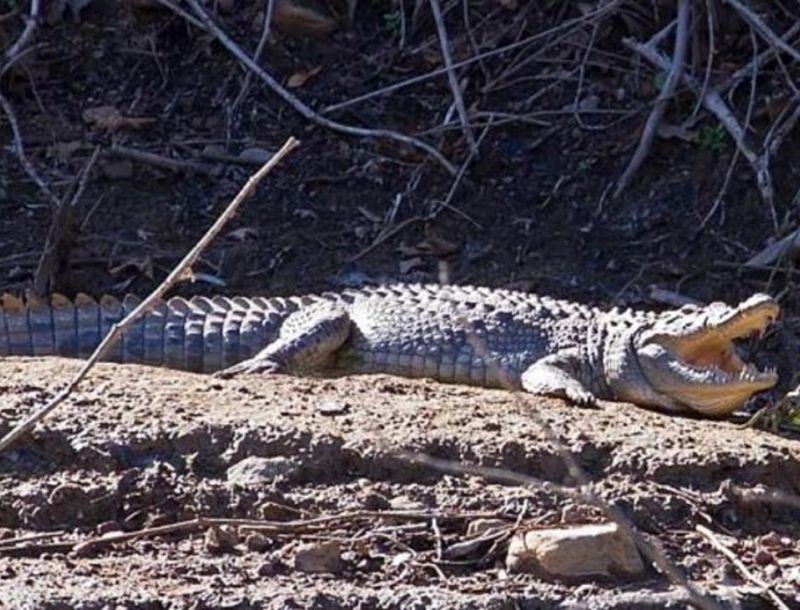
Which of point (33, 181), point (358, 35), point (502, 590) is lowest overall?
point (502, 590)

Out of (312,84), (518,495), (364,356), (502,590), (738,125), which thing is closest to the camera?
(502,590)

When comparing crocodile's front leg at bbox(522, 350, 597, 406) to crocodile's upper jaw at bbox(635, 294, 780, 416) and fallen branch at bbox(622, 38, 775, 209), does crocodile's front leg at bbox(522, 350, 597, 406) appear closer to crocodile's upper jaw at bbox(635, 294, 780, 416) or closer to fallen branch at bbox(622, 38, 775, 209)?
crocodile's upper jaw at bbox(635, 294, 780, 416)

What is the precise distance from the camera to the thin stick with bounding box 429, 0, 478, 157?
9234mm

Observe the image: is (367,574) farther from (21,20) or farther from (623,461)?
(21,20)

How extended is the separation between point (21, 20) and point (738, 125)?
3.37 metres

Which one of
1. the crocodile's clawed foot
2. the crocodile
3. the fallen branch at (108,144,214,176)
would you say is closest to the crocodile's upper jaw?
the crocodile

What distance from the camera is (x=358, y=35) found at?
10000 millimetres

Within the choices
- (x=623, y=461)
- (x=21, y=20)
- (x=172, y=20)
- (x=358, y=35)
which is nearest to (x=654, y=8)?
(x=358, y=35)

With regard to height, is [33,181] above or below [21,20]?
below

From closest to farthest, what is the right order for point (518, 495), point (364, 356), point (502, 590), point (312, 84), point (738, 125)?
point (502, 590) < point (518, 495) < point (364, 356) < point (738, 125) < point (312, 84)

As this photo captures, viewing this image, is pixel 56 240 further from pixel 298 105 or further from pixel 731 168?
pixel 731 168

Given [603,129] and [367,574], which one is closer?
[367,574]

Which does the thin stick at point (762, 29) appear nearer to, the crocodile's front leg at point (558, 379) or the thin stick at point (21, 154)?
the crocodile's front leg at point (558, 379)

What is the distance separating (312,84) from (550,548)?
15.9 feet
